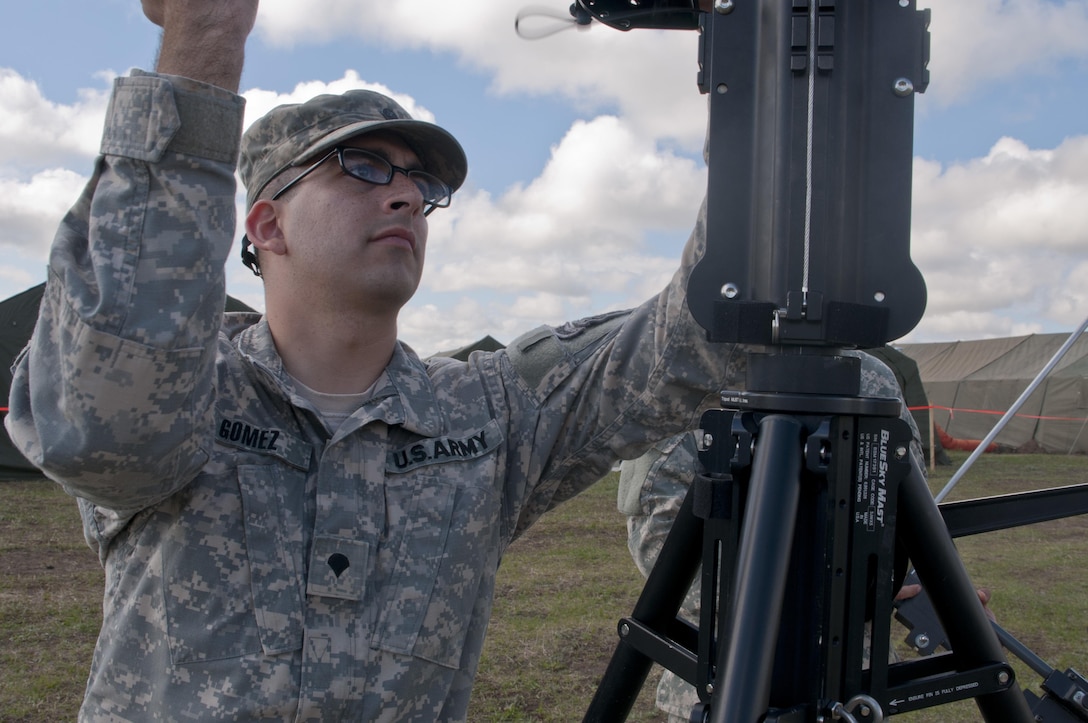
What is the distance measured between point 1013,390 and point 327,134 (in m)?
21.0

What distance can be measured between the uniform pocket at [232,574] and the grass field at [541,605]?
118 inches

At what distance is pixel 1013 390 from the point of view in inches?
794

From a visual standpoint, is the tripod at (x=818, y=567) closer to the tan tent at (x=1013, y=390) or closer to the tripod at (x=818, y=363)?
the tripod at (x=818, y=363)

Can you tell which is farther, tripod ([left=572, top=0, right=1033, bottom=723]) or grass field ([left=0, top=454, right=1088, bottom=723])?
grass field ([left=0, top=454, right=1088, bottom=723])

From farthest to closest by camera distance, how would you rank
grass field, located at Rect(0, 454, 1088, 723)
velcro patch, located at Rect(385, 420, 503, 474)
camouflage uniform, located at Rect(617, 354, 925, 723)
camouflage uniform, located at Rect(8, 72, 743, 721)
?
grass field, located at Rect(0, 454, 1088, 723) < camouflage uniform, located at Rect(617, 354, 925, 723) < velcro patch, located at Rect(385, 420, 503, 474) < camouflage uniform, located at Rect(8, 72, 743, 721)

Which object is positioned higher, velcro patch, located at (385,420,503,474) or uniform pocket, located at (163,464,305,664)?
velcro patch, located at (385,420,503,474)

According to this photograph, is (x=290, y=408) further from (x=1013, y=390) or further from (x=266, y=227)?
(x=1013, y=390)

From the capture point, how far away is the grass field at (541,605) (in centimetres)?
466

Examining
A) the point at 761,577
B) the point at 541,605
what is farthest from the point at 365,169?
the point at 541,605

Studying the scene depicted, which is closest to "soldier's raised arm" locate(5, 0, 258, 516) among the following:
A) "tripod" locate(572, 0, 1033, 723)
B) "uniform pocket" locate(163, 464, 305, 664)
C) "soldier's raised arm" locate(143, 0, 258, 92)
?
"soldier's raised arm" locate(143, 0, 258, 92)

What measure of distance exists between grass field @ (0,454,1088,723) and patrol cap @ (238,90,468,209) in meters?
3.12

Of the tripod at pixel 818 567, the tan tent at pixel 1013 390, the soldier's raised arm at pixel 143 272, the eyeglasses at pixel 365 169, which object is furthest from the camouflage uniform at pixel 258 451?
the tan tent at pixel 1013 390

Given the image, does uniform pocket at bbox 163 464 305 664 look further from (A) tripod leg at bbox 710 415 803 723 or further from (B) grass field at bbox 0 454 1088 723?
(B) grass field at bbox 0 454 1088 723

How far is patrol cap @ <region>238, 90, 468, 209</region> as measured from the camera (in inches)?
79.9
